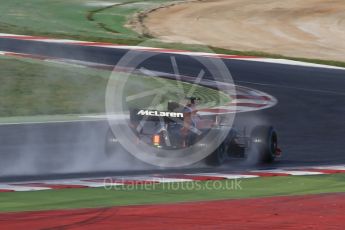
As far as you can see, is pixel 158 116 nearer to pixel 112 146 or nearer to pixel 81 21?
pixel 112 146

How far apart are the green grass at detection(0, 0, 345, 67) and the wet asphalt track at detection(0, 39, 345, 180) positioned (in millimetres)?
1723

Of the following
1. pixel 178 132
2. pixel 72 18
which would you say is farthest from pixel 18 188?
pixel 72 18

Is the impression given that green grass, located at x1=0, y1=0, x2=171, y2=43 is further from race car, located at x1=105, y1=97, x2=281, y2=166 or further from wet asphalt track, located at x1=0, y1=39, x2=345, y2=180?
race car, located at x1=105, y1=97, x2=281, y2=166

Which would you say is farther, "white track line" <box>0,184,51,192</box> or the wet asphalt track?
the wet asphalt track

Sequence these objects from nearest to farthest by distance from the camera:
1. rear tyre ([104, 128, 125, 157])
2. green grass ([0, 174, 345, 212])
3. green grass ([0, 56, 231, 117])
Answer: green grass ([0, 174, 345, 212]) < rear tyre ([104, 128, 125, 157]) < green grass ([0, 56, 231, 117])

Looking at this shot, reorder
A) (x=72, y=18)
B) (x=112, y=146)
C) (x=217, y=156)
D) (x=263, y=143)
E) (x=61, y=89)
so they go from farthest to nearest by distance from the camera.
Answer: (x=72, y=18)
(x=61, y=89)
(x=263, y=143)
(x=112, y=146)
(x=217, y=156)

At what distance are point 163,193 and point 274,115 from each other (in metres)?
6.91

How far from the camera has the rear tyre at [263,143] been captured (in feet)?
45.2

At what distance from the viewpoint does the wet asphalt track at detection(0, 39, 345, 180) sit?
14.5m

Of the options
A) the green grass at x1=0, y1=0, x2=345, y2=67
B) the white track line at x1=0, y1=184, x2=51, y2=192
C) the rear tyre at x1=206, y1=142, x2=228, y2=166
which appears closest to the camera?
the white track line at x1=0, y1=184, x2=51, y2=192

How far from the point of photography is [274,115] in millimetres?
17781

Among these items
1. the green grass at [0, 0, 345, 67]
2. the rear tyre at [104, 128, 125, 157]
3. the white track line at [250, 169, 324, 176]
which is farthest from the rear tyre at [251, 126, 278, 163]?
the green grass at [0, 0, 345, 67]

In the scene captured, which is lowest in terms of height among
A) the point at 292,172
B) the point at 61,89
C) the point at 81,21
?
the point at 292,172

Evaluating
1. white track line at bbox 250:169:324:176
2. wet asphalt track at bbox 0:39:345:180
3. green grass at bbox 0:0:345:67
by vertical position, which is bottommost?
white track line at bbox 250:169:324:176
